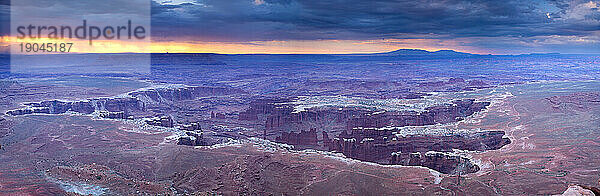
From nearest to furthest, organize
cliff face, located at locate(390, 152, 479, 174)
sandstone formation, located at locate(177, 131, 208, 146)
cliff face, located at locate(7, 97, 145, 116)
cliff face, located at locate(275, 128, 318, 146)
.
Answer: cliff face, located at locate(390, 152, 479, 174)
sandstone formation, located at locate(177, 131, 208, 146)
cliff face, located at locate(275, 128, 318, 146)
cliff face, located at locate(7, 97, 145, 116)

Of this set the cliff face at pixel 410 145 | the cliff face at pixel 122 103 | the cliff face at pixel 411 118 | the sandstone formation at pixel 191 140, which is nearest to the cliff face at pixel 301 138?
the cliff face at pixel 411 118

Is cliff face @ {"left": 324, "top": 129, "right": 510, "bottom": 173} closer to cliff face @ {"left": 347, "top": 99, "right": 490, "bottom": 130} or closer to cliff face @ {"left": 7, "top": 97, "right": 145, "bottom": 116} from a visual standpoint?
cliff face @ {"left": 347, "top": 99, "right": 490, "bottom": 130}

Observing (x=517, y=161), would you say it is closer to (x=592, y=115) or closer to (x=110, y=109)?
(x=592, y=115)

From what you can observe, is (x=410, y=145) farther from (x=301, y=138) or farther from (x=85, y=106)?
(x=85, y=106)

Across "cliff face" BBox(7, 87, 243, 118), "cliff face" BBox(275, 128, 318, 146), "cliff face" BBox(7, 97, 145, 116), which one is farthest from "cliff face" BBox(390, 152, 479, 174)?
"cliff face" BBox(7, 97, 145, 116)

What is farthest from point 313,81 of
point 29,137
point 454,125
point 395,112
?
point 29,137

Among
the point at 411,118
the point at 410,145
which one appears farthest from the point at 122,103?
the point at 410,145

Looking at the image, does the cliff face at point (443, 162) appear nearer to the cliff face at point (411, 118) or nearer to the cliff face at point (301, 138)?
the cliff face at point (301, 138)

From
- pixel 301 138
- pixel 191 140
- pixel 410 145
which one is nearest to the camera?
pixel 410 145

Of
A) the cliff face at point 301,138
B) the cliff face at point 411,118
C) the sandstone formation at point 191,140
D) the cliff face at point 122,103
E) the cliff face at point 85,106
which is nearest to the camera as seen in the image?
the sandstone formation at point 191,140

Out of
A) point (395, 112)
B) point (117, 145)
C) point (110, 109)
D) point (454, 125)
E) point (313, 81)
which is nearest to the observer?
point (117, 145)

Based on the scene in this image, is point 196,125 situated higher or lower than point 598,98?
lower
